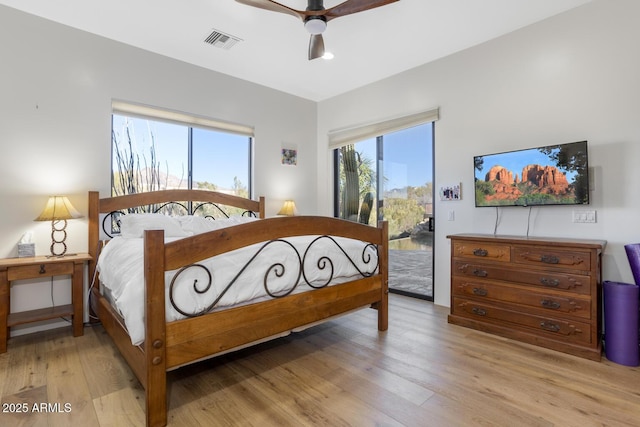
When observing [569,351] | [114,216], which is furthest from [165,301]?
Result: [569,351]

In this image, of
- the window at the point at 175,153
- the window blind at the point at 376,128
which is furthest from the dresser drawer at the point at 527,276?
the window at the point at 175,153

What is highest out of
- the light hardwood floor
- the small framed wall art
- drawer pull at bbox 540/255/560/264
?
Answer: the small framed wall art

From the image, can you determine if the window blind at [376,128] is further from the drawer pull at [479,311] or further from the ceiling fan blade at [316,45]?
the drawer pull at [479,311]

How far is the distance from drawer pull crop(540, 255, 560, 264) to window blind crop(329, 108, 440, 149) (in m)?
1.89

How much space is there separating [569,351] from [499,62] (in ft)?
8.83

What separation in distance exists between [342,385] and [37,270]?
2.60 m

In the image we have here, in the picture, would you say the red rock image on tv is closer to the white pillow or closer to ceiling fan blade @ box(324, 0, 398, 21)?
ceiling fan blade @ box(324, 0, 398, 21)

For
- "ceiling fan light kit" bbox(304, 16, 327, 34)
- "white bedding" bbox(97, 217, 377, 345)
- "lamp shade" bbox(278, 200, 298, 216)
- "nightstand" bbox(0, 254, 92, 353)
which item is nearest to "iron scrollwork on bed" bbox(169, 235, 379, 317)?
"white bedding" bbox(97, 217, 377, 345)

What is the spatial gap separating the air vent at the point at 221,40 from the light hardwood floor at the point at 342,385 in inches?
118

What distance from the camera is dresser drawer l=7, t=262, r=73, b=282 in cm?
247

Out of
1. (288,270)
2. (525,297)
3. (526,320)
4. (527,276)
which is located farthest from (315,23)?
(526,320)

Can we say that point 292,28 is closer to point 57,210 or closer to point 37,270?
point 57,210

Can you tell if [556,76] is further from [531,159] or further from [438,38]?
[438,38]

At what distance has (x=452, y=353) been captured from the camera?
237 cm
